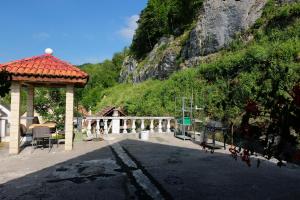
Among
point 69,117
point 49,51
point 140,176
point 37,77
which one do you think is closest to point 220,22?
point 49,51

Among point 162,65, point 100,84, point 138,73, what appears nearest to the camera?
point 162,65

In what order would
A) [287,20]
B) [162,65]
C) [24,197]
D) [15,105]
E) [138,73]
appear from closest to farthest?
[24,197]
[15,105]
[287,20]
[162,65]
[138,73]

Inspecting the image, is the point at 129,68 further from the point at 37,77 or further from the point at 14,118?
the point at 14,118

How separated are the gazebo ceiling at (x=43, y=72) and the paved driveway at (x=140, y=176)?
8.23 feet

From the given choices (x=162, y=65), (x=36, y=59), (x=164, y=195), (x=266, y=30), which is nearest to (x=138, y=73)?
(x=162, y=65)

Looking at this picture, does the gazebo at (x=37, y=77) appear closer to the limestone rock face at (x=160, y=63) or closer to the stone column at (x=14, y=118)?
the stone column at (x=14, y=118)

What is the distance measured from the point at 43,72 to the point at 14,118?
6.10ft

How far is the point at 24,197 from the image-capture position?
18.2 feet

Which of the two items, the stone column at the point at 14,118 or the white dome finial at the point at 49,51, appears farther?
the white dome finial at the point at 49,51

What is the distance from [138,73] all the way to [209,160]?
108ft

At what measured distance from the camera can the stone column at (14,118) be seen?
33.8 feet

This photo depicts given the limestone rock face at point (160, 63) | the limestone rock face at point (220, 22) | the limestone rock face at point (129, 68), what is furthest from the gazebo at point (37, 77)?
the limestone rock face at point (129, 68)

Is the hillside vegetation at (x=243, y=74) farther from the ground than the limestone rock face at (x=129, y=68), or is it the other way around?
the limestone rock face at (x=129, y=68)

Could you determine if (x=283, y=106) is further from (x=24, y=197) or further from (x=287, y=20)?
(x=287, y=20)
